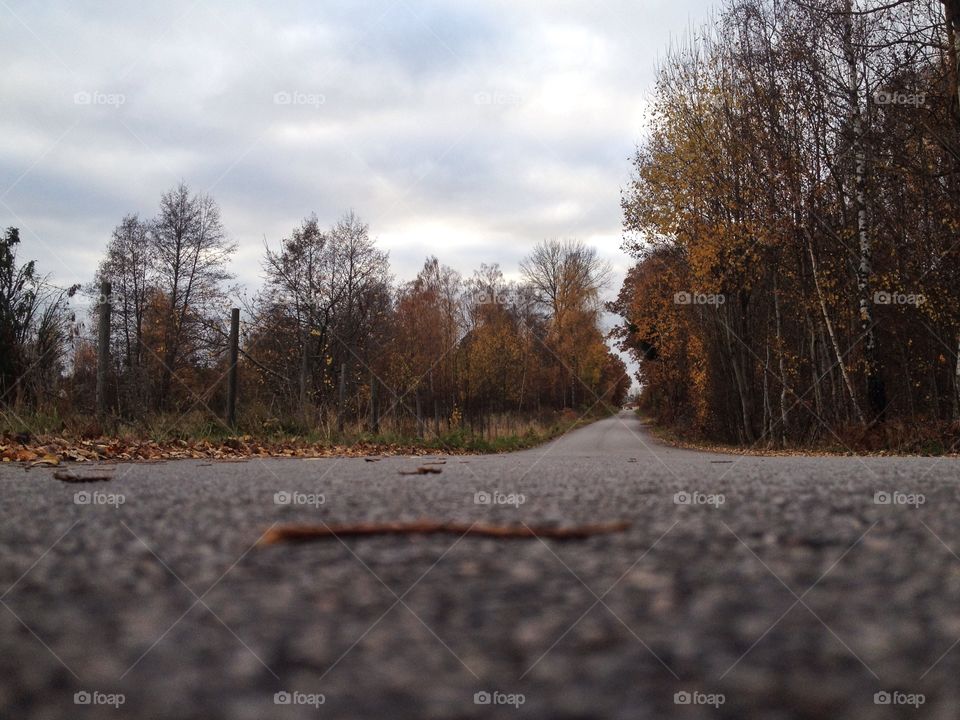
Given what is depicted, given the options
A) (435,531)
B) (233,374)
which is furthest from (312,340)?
(435,531)

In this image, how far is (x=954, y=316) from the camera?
558 inches

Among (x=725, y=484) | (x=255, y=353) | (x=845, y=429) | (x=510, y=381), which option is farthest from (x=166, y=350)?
(x=725, y=484)

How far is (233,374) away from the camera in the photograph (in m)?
12.0

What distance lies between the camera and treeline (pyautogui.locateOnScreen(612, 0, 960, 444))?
1413 centimetres

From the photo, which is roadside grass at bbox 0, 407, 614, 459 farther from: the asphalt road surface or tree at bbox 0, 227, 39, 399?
the asphalt road surface

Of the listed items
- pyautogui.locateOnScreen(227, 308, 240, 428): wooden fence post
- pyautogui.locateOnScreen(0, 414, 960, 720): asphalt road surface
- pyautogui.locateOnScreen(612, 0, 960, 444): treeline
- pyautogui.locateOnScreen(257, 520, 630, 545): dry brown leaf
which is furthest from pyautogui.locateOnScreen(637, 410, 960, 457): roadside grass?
pyautogui.locateOnScreen(0, 414, 960, 720): asphalt road surface

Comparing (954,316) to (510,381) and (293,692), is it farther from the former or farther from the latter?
(510,381)

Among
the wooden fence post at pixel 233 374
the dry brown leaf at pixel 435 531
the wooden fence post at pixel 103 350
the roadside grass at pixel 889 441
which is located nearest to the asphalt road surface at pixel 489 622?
the dry brown leaf at pixel 435 531

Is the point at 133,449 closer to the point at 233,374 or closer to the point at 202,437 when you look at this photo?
the point at 202,437

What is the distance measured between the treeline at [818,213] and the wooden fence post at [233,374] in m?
11.9

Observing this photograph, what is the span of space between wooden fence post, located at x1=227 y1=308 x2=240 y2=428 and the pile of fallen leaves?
1245 millimetres

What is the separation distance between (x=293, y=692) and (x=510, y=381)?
115 feet

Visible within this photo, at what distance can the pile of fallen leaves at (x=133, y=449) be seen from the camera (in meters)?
6.07

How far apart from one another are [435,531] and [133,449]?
7.07 metres
